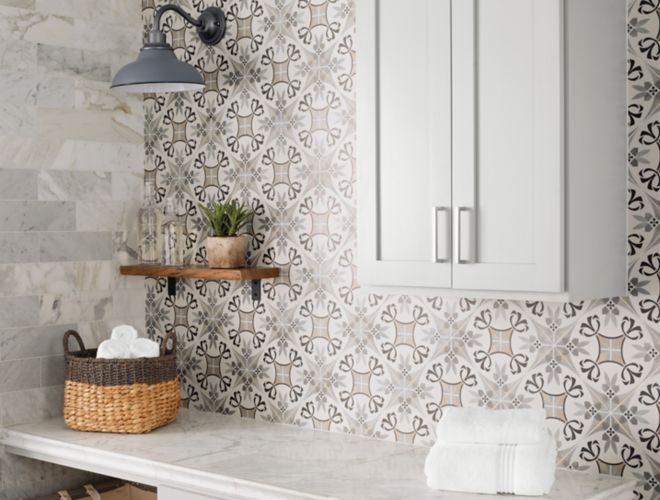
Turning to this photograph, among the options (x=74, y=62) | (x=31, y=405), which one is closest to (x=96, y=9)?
(x=74, y=62)

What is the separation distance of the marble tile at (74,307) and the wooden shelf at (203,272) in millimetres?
133

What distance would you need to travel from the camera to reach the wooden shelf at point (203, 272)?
288 centimetres

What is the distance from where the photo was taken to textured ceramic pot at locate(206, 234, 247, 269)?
2947 mm

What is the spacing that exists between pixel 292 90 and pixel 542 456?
4.61 feet

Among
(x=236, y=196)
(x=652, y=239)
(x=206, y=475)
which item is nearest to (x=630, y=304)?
(x=652, y=239)

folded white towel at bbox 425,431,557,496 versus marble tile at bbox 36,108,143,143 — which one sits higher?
marble tile at bbox 36,108,143,143

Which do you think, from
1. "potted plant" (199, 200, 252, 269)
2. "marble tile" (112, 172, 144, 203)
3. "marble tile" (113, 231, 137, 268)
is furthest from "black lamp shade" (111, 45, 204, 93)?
"marble tile" (113, 231, 137, 268)

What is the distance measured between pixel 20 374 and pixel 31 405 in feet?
0.36

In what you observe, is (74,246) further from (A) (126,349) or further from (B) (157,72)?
(B) (157,72)

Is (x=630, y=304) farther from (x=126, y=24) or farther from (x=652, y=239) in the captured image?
(x=126, y=24)

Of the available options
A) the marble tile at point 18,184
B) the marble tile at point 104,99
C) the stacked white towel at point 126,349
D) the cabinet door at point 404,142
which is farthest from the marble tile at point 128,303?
the cabinet door at point 404,142

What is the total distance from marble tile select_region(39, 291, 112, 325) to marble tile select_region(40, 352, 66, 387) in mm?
120

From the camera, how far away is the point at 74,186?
314 cm

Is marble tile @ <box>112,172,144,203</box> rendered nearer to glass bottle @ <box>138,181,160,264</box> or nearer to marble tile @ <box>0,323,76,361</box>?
glass bottle @ <box>138,181,160,264</box>
